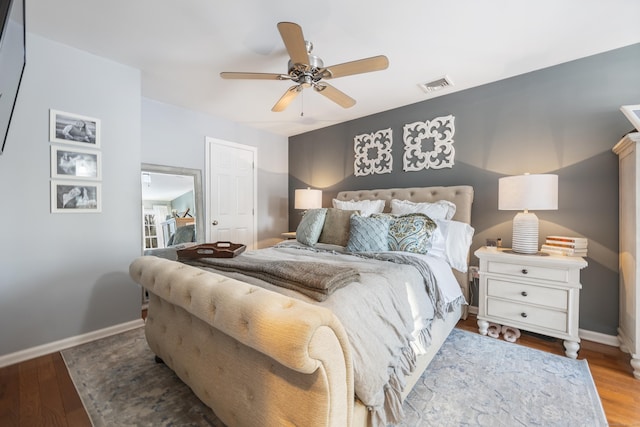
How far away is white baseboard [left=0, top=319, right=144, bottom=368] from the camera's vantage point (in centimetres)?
201

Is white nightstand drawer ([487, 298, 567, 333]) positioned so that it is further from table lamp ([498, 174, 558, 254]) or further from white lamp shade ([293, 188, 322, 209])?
white lamp shade ([293, 188, 322, 209])

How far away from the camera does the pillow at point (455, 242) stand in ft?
8.28

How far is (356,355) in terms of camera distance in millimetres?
1083

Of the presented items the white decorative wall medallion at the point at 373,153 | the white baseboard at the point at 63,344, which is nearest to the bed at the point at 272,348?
the white baseboard at the point at 63,344

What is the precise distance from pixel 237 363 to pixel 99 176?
2258 mm

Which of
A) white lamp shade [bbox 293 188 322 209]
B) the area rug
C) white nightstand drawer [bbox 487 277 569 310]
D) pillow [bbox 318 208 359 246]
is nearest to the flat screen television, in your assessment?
the area rug

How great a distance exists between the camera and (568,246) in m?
2.26

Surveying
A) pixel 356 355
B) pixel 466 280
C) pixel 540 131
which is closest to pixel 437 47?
pixel 540 131

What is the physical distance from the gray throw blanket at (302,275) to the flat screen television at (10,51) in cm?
131

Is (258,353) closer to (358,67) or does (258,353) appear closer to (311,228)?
(311,228)

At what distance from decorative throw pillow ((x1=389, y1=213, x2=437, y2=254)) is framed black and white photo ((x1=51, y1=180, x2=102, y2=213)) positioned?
269 centimetres

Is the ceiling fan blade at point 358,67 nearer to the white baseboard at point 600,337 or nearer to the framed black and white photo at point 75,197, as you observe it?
the framed black and white photo at point 75,197

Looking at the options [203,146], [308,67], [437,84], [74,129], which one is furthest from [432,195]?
[74,129]

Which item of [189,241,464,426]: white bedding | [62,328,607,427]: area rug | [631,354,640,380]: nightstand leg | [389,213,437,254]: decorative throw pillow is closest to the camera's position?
[189,241,464,426]: white bedding
